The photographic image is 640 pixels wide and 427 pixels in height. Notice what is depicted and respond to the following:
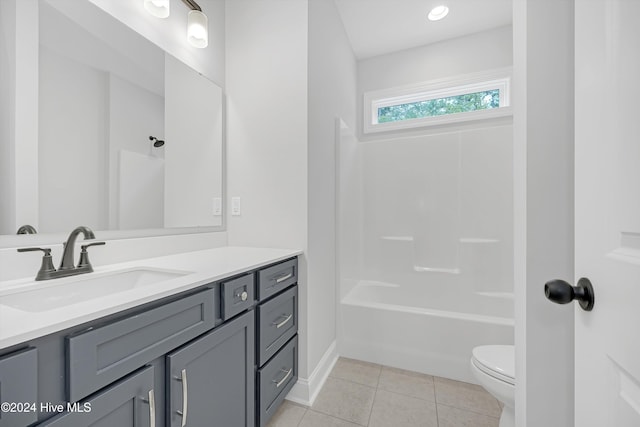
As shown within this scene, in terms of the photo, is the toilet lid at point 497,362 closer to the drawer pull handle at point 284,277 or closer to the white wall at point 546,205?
the white wall at point 546,205

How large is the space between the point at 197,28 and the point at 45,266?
4.69ft

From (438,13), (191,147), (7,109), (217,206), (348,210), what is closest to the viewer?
(7,109)

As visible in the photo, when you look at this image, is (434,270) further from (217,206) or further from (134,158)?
(134,158)

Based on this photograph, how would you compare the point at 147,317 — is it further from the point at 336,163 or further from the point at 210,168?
the point at 336,163

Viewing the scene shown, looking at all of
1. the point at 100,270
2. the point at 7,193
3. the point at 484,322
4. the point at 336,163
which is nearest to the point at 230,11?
the point at 336,163

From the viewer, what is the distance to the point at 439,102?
9.09ft

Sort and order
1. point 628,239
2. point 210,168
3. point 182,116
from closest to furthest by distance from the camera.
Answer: point 628,239, point 182,116, point 210,168

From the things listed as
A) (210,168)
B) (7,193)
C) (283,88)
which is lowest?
(7,193)

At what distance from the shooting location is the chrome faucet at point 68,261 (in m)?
0.94

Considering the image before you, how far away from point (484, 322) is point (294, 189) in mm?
1577

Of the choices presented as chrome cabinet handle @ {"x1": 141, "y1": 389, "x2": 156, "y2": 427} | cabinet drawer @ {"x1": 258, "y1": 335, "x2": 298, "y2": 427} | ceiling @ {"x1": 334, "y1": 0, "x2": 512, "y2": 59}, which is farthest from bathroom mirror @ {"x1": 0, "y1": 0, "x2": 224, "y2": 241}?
ceiling @ {"x1": 334, "y1": 0, "x2": 512, "y2": 59}

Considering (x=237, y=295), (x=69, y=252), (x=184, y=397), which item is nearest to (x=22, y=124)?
(x=69, y=252)

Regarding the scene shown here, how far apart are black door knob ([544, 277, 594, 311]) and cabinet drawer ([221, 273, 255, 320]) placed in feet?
3.24

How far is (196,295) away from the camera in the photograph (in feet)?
2.99
